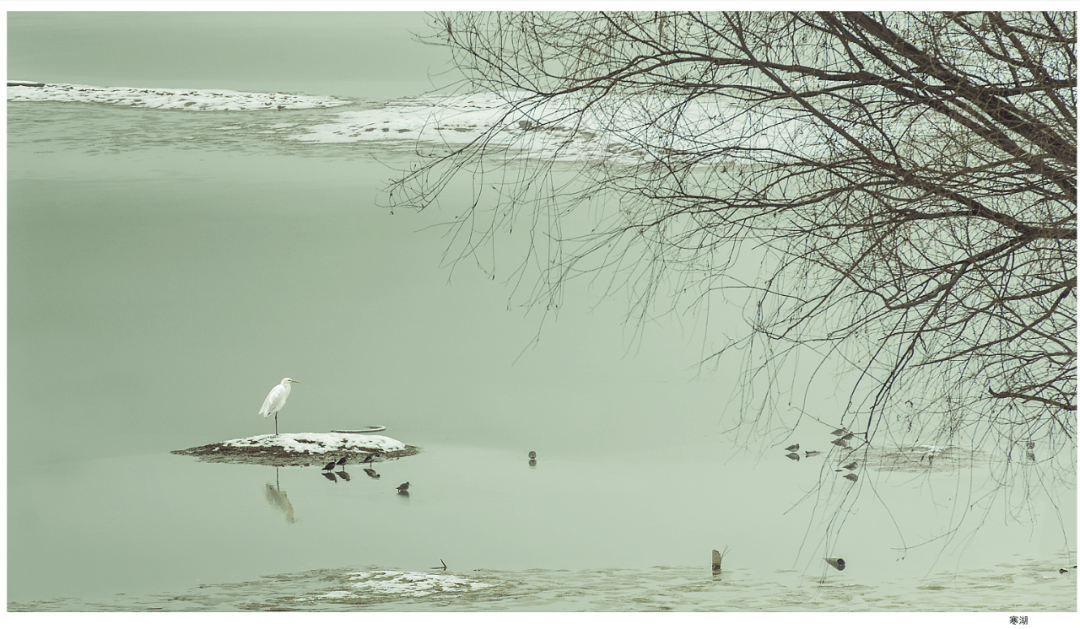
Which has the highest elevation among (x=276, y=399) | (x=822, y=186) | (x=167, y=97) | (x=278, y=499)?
(x=167, y=97)

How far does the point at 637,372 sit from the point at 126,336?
Result: 148cm

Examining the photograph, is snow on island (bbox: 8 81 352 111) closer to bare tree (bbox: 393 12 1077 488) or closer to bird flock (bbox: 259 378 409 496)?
bare tree (bbox: 393 12 1077 488)

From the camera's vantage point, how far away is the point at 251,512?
2635 millimetres

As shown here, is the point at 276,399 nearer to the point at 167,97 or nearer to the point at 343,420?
the point at 343,420

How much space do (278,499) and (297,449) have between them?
0.15 meters

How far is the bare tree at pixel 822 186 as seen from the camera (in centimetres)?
227

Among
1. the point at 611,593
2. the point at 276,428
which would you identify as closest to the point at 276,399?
the point at 276,428

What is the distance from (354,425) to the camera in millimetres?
2766

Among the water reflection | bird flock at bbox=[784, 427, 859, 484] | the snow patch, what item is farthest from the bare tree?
the water reflection

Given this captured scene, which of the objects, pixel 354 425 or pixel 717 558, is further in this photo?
pixel 354 425

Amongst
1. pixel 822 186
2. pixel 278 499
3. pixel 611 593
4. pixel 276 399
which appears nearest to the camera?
pixel 822 186

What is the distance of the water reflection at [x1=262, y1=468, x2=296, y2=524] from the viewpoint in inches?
104

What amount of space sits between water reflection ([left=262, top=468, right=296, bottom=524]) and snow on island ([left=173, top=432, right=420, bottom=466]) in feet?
0.19

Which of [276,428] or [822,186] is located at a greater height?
[822,186]
